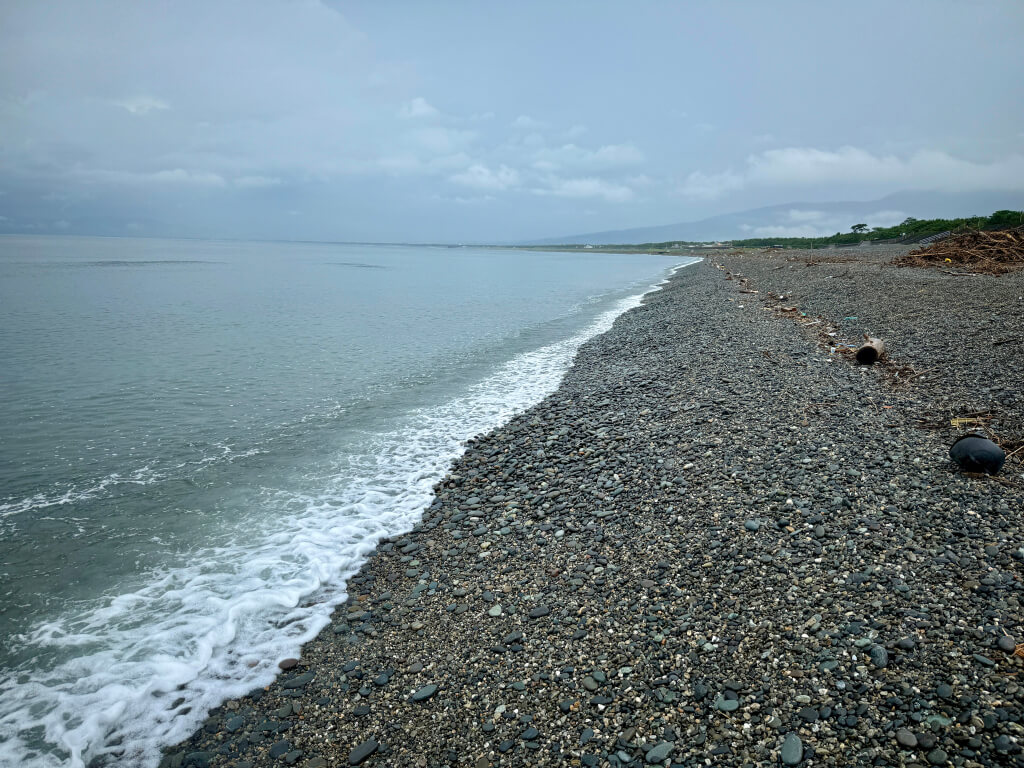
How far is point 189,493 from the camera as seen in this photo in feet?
32.4

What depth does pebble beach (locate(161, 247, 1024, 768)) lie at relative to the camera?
3.99 metres

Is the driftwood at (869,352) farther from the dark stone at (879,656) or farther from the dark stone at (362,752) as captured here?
the dark stone at (362,752)

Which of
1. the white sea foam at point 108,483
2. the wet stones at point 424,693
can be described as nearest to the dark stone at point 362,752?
the wet stones at point 424,693

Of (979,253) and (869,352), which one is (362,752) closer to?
(869,352)

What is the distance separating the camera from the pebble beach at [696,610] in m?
3.99

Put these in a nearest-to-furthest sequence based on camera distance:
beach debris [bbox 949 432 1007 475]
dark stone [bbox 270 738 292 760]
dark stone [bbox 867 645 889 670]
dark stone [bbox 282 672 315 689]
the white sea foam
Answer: dark stone [bbox 867 645 889 670] < dark stone [bbox 270 738 292 760] < dark stone [bbox 282 672 315 689] < beach debris [bbox 949 432 1007 475] < the white sea foam

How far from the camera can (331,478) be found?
1066 cm

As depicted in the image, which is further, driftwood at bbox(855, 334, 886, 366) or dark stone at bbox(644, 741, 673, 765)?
driftwood at bbox(855, 334, 886, 366)

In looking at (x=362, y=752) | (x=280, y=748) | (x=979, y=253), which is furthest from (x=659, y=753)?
(x=979, y=253)

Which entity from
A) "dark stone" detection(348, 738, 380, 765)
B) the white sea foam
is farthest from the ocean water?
"dark stone" detection(348, 738, 380, 765)

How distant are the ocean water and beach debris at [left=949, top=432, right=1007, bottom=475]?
26.0 ft

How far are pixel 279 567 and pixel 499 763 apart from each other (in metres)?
4.78

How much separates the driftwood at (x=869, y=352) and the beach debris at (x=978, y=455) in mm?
6757

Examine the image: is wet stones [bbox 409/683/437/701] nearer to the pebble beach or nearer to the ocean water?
the pebble beach
